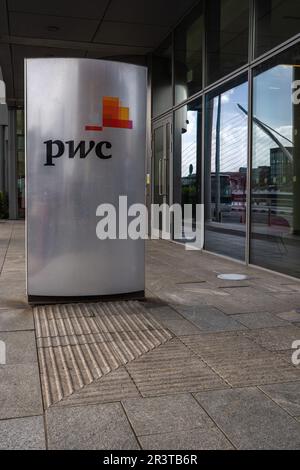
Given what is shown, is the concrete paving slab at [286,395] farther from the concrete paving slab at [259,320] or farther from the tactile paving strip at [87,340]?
the concrete paving slab at [259,320]

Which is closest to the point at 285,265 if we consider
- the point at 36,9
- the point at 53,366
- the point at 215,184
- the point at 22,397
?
the point at 215,184

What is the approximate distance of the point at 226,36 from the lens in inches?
368

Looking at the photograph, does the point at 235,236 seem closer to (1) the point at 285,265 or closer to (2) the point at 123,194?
(1) the point at 285,265

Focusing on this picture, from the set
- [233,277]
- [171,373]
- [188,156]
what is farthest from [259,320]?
[188,156]

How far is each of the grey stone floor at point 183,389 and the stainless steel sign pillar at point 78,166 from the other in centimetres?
54

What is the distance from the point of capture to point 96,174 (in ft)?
18.3

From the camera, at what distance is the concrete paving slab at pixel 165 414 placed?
2.79 m

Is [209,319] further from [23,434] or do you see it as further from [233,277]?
[23,434]

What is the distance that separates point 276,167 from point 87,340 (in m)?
4.41

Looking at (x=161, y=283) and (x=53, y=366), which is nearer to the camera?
(x=53, y=366)

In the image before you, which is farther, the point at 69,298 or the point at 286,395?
the point at 69,298
